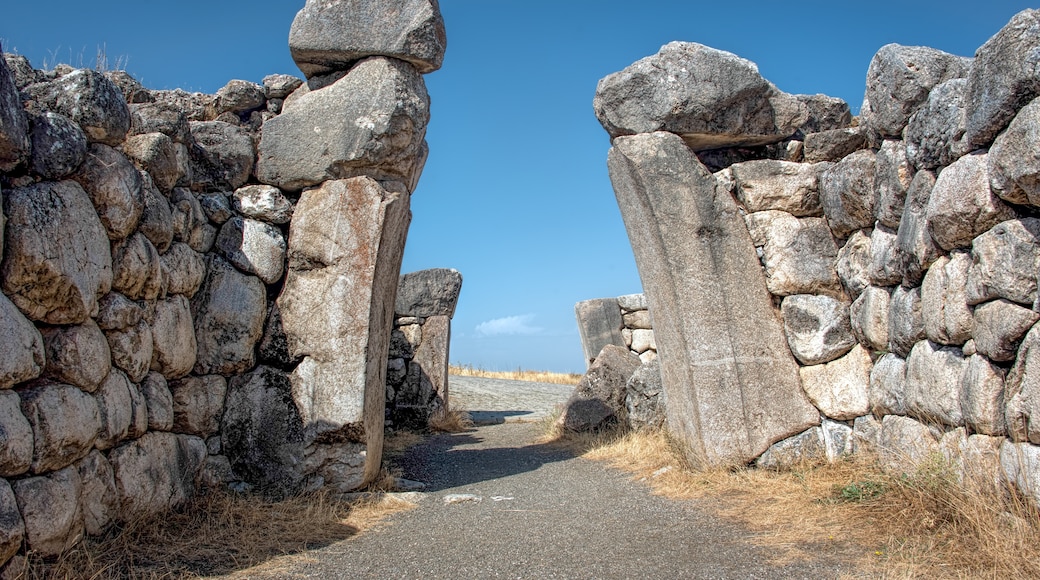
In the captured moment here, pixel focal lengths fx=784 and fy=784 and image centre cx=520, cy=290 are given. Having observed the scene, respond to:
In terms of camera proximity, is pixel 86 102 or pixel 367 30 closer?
pixel 86 102

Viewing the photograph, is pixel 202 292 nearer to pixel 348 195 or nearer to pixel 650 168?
pixel 348 195

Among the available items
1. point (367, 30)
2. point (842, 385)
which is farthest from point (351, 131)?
point (842, 385)

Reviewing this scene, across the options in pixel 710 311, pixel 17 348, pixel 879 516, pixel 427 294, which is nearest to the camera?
pixel 17 348

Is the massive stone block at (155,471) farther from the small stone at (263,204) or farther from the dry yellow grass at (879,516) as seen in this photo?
the dry yellow grass at (879,516)

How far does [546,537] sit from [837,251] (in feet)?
9.58

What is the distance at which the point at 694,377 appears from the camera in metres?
5.60

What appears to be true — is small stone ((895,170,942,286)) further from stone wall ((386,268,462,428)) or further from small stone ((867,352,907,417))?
stone wall ((386,268,462,428))

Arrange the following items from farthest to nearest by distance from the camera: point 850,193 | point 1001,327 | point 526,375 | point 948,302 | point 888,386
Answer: point 526,375 < point 850,193 < point 888,386 < point 948,302 < point 1001,327

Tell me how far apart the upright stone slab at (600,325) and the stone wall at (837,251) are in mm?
5844

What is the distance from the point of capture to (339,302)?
17.8 ft

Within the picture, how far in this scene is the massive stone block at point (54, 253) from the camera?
3.35m

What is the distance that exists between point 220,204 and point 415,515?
8.12 ft

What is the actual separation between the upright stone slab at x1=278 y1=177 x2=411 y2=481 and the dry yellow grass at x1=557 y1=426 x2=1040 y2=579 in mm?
2230

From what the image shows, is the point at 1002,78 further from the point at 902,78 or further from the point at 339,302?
the point at 339,302
